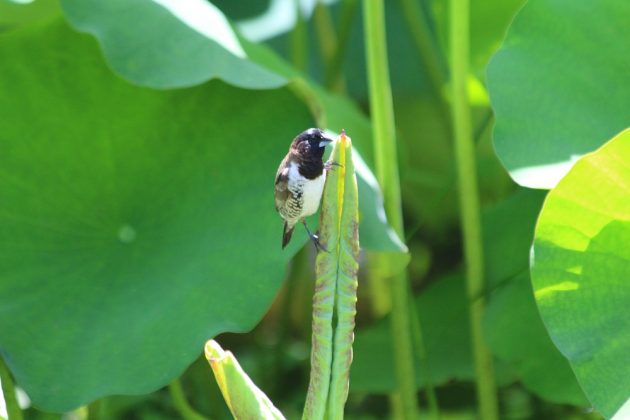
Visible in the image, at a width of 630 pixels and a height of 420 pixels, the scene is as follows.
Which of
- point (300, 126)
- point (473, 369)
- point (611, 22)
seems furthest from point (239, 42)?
point (473, 369)

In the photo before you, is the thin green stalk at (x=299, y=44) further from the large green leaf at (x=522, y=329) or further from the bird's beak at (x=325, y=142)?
the bird's beak at (x=325, y=142)

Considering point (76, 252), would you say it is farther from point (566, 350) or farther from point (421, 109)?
point (421, 109)

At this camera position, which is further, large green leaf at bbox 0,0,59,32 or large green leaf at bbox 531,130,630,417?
large green leaf at bbox 0,0,59,32

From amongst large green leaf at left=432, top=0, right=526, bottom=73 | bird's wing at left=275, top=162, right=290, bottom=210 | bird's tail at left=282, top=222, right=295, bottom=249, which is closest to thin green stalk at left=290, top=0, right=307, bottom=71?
large green leaf at left=432, top=0, right=526, bottom=73

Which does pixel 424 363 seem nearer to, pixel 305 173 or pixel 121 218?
pixel 121 218

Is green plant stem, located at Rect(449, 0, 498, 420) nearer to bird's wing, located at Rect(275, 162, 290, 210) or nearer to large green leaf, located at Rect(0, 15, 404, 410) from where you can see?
large green leaf, located at Rect(0, 15, 404, 410)

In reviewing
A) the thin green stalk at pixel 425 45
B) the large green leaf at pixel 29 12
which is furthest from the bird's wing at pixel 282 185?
the thin green stalk at pixel 425 45
